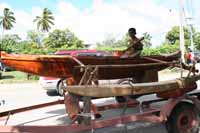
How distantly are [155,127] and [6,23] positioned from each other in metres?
91.6

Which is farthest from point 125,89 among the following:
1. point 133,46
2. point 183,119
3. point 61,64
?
point 133,46

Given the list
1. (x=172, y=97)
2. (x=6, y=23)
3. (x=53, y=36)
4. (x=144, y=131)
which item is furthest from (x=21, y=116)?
(x=6, y=23)

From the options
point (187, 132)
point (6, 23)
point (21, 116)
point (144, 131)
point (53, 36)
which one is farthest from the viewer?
point (6, 23)

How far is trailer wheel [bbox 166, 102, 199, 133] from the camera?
24.0 ft

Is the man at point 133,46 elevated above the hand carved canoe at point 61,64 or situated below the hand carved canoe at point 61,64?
above

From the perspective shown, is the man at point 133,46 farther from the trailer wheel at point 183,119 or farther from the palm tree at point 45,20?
the palm tree at point 45,20

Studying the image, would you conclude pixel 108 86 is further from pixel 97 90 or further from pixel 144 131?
pixel 144 131

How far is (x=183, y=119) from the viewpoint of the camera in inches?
295

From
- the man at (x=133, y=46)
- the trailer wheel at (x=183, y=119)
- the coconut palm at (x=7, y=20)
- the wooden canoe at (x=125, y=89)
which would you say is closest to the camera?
the wooden canoe at (x=125, y=89)

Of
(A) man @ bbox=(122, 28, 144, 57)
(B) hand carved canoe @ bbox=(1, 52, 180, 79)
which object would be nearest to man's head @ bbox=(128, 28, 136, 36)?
(A) man @ bbox=(122, 28, 144, 57)

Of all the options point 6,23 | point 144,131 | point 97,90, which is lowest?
point 144,131

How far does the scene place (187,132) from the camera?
7.39 meters

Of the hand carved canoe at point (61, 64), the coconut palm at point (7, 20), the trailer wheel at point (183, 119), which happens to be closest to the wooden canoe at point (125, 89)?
the trailer wheel at point (183, 119)

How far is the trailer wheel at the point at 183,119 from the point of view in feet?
24.0
